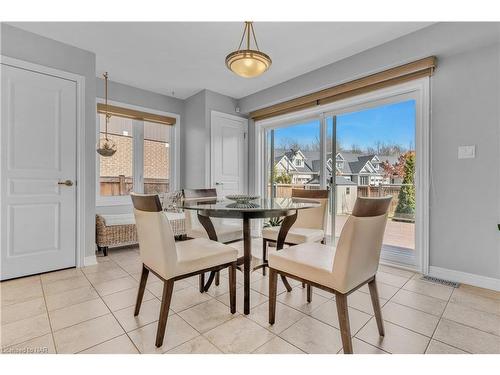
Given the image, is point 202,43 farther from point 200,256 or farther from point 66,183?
point 200,256

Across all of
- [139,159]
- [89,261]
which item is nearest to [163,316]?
[89,261]

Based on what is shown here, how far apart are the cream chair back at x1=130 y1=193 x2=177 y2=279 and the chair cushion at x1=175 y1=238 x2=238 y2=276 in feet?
0.22

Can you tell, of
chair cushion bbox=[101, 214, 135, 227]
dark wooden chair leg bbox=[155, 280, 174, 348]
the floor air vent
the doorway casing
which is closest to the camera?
dark wooden chair leg bbox=[155, 280, 174, 348]

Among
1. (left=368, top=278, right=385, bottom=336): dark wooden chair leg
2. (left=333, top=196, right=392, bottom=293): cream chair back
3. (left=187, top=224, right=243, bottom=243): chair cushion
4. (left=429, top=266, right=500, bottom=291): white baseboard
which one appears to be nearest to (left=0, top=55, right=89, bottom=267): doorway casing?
(left=187, top=224, right=243, bottom=243): chair cushion

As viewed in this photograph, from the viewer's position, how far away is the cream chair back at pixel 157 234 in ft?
4.57

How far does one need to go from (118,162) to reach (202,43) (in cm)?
231

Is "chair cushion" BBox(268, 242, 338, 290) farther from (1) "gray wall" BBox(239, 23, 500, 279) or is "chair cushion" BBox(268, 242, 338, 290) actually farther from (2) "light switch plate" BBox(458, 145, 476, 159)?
(2) "light switch plate" BBox(458, 145, 476, 159)

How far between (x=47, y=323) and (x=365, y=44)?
370cm

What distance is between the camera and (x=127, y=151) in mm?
3967

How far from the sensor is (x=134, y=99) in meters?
3.90

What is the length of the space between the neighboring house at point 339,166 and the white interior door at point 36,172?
9.61ft

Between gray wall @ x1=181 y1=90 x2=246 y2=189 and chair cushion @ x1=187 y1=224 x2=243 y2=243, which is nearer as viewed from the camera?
chair cushion @ x1=187 y1=224 x2=243 y2=243

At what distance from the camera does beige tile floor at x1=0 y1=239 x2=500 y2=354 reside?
1393 millimetres

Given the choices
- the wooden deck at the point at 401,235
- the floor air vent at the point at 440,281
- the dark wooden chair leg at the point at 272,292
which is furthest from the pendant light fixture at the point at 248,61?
the floor air vent at the point at 440,281
